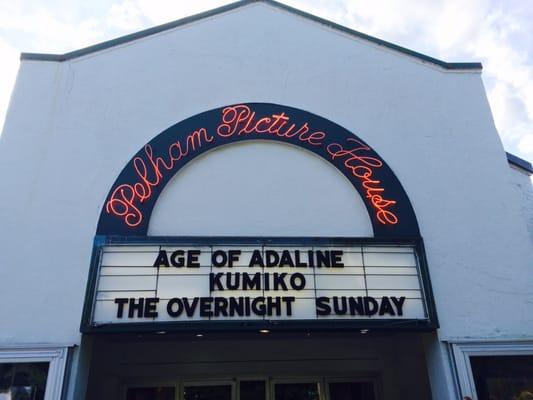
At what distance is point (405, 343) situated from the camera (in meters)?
8.45

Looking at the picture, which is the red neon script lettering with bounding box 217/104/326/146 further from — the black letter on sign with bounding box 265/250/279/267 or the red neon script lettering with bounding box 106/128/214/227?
the black letter on sign with bounding box 265/250/279/267

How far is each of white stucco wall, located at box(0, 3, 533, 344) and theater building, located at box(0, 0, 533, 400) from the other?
1.2 inches

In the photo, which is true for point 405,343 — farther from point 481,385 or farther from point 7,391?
point 7,391

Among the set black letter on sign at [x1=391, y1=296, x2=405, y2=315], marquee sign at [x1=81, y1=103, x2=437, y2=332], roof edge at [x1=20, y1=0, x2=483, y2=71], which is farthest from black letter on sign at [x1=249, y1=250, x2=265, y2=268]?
roof edge at [x1=20, y1=0, x2=483, y2=71]

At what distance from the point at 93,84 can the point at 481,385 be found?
8.29 meters

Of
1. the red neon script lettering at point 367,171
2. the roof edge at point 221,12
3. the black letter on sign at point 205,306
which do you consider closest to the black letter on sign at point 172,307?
the black letter on sign at point 205,306

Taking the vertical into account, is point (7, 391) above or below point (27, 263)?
below

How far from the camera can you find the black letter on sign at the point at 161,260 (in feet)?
20.8

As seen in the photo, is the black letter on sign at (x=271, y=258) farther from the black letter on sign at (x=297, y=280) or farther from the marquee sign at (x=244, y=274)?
the black letter on sign at (x=297, y=280)

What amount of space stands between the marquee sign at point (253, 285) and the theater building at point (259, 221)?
0.03 meters

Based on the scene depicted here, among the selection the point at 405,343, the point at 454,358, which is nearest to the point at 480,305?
the point at 454,358

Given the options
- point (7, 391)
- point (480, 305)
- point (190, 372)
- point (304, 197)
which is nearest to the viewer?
point (7, 391)

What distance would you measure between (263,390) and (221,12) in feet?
26.1

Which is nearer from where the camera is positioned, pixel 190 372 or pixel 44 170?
pixel 44 170
